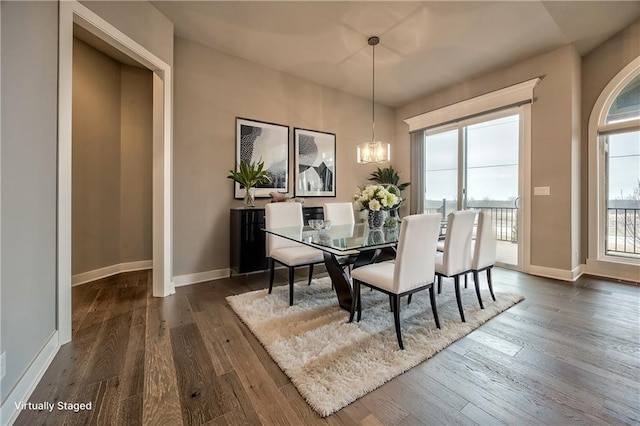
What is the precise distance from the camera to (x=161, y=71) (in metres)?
2.76

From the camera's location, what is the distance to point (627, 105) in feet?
10.9

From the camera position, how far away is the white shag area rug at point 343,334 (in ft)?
4.82

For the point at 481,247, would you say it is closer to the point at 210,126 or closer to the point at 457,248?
the point at 457,248

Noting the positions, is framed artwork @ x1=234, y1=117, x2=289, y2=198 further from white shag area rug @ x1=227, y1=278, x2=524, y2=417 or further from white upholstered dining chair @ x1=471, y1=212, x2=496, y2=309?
white upholstered dining chair @ x1=471, y1=212, x2=496, y2=309

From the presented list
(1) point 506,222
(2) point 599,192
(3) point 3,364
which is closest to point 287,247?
(3) point 3,364

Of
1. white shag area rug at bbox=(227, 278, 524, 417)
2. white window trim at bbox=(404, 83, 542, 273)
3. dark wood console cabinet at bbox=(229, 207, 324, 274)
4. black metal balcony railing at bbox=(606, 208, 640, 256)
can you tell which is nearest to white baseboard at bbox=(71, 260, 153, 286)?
dark wood console cabinet at bbox=(229, 207, 324, 274)

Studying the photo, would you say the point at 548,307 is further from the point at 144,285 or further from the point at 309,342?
the point at 144,285

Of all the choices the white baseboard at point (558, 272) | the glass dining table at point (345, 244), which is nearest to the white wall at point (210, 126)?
the glass dining table at point (345, 244)

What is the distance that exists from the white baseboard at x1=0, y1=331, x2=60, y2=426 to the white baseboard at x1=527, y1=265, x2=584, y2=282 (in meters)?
5.03

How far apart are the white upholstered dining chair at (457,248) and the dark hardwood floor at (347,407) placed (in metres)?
0.48

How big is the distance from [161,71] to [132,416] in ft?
9.80

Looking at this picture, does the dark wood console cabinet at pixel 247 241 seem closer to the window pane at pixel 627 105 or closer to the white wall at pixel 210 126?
the white wall at pixel 210 126

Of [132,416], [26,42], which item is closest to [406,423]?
[132,416]

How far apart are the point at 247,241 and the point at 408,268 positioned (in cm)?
215
